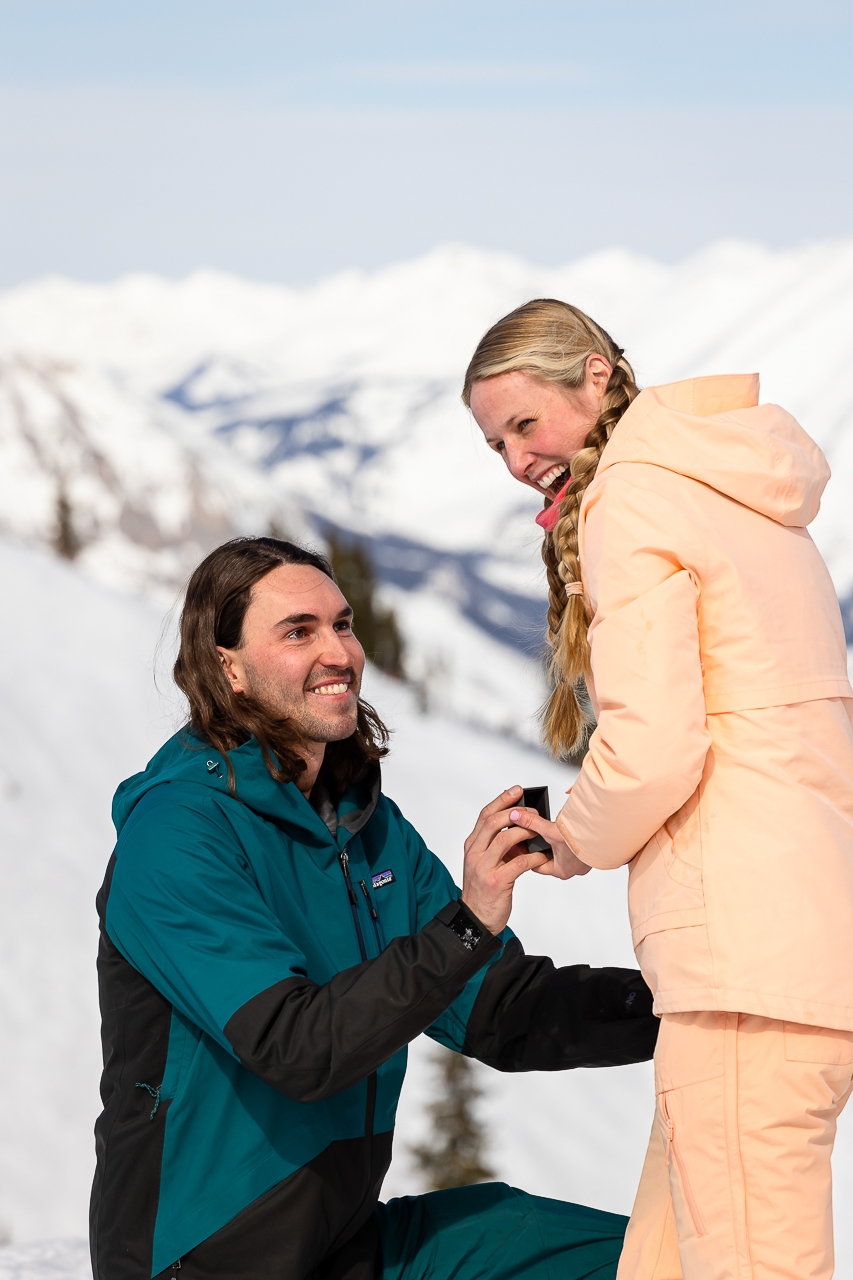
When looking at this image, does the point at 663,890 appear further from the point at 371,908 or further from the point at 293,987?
the point at 371,908

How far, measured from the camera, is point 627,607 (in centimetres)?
263

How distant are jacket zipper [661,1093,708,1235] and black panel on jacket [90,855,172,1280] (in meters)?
1.13

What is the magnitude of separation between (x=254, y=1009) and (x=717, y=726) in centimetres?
117

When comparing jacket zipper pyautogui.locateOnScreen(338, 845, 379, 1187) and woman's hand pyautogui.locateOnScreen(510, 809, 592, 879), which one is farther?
jacket zipper pyautogui.locateOnScreen(338, 845, 379, 1187)

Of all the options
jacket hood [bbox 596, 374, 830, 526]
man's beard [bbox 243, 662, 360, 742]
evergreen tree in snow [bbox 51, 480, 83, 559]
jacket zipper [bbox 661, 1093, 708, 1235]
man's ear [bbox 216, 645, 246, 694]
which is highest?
evergreen tree in snow [bbox 51, 480, 83, 559]

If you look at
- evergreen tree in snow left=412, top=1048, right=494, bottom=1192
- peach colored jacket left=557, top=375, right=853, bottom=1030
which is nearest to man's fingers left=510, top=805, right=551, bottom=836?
peach colored jacket left=557, top=375, right=853, bottom=1030

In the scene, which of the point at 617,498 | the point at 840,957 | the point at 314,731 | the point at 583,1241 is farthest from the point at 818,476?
the point at 583,1241

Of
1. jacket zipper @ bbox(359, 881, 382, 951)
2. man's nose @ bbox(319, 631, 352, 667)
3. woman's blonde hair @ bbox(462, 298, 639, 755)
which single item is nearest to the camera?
woman's blonde hair @ bbox(462, 298, 639, 755)

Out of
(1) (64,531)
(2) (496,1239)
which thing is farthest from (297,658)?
(1) (64,531)

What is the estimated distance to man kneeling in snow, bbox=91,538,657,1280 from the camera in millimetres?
2766

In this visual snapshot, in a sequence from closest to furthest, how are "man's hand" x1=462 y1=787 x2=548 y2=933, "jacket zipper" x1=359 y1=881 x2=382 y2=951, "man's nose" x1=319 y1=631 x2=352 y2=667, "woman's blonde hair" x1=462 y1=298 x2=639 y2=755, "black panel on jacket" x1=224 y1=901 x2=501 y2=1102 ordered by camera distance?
"black panel on jacket" x1=224 y1=901 x2=501 y2=1102
"man's hand" x1=462 y1=787 x2=548 y2=933
"woman's blonde hair" x1=462 y1=298 x2=639 y2=755
"jacket zipper" x1=359 y1=881 x2=382 y2=951
"man's nose" x1=319 y1=631 x2=352 y2=667

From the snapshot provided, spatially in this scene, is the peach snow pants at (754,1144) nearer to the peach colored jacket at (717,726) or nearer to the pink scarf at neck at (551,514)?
the peach colored jacket at (717,726)

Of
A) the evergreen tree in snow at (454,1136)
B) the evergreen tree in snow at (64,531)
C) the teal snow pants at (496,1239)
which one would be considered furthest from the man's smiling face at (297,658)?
the evergreen tree in snow at (64,531)

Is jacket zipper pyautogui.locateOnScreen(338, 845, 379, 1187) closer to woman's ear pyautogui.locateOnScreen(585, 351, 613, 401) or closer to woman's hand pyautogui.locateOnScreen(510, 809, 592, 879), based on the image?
woman's hand pyautogui.locateOnScreen(510, 809, 592, 879)
